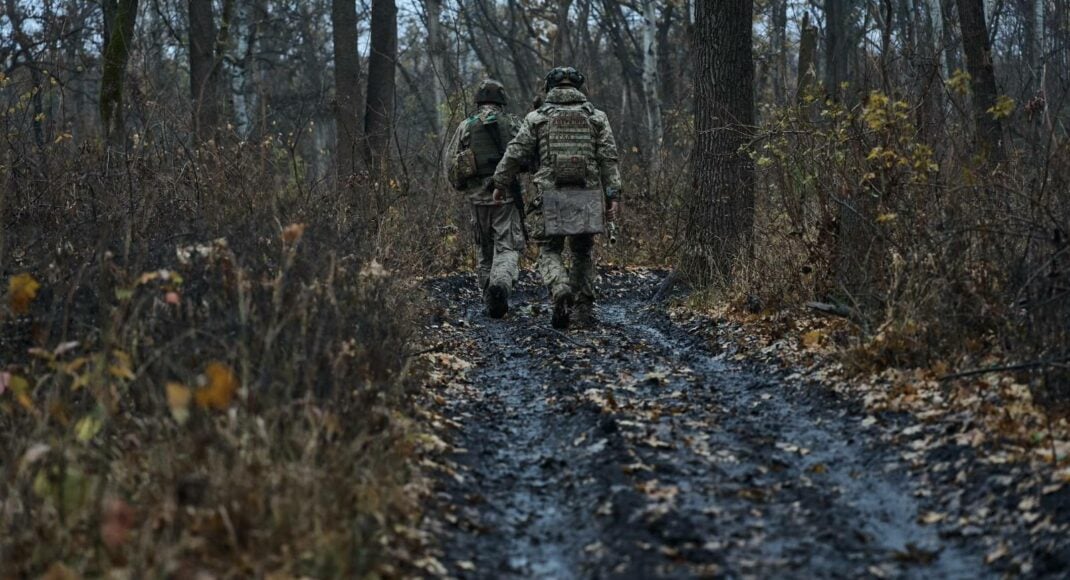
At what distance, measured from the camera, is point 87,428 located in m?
4.85

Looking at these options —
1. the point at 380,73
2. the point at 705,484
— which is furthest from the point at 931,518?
the point at 380,73

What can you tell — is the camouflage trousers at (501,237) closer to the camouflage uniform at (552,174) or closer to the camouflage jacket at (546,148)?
the camouflage uniform at (552,174)

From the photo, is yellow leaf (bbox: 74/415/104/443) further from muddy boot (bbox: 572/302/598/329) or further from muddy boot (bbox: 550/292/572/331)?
muddy boot (bbox: 572/302/598/329)

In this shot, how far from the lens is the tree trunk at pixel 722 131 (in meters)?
11.5

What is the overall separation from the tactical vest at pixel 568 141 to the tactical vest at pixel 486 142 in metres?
1.09

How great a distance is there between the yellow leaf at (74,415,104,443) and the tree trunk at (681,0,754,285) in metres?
7.40

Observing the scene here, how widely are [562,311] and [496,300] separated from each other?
3.68ft

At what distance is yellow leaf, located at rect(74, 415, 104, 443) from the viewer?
477 cm

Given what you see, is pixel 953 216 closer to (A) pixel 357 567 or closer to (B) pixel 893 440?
(B) pixel 893 440

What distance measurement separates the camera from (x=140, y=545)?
13.3 ft

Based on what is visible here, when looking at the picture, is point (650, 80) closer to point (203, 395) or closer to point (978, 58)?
point (978, 58)

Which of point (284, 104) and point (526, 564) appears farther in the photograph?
point (284, 104)

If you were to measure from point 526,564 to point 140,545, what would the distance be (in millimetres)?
1656

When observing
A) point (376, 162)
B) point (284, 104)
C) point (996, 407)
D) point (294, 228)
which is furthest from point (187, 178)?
point (284, 104)
